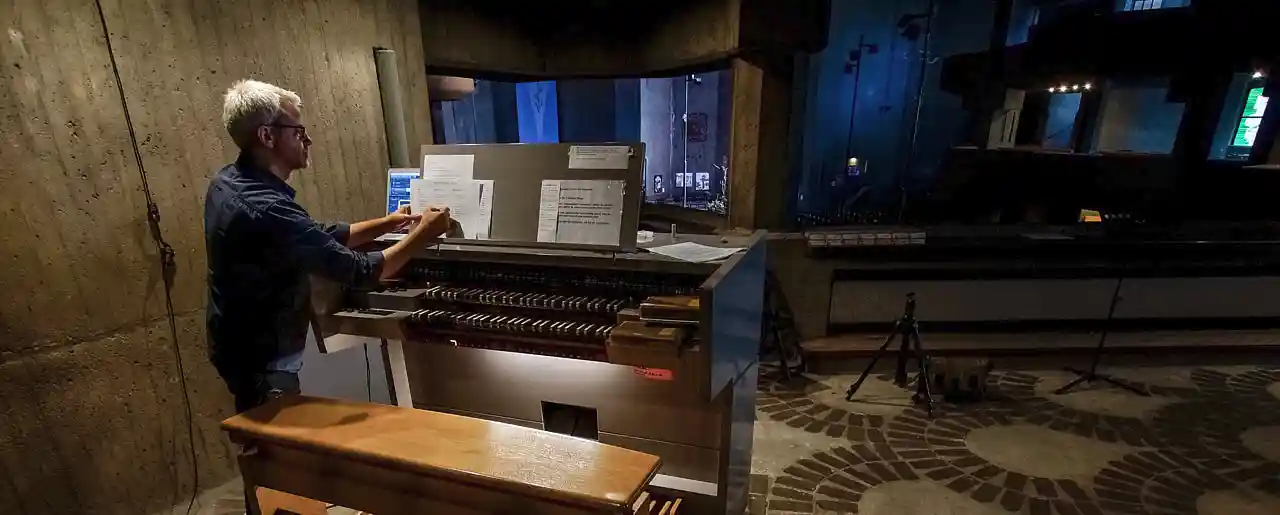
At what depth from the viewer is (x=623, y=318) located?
198cm

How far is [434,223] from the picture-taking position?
6.91 feet

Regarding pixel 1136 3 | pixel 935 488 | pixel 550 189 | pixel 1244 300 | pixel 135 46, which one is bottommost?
pixel 935 488

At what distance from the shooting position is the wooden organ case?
6.14 feet

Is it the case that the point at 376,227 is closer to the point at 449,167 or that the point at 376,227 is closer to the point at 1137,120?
the point at 449,167

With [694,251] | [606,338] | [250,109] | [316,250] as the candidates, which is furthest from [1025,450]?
[250,109]

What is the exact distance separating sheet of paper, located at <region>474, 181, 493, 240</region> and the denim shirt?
1.40 ft

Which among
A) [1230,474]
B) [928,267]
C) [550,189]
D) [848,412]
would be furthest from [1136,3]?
[550,189]

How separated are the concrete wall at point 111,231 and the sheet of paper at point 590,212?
6.31ft

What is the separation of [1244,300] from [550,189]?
620 centimetres

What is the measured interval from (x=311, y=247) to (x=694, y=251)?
4.70ft

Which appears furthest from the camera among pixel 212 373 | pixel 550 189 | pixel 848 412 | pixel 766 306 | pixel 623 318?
pixel 766 306

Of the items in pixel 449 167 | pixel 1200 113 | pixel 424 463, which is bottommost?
pixel 424 463

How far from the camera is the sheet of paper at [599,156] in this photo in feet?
6.93

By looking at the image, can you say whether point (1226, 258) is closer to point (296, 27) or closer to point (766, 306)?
point (766, 306)
